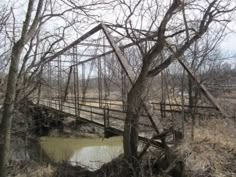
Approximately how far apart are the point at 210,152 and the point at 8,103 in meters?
6.43

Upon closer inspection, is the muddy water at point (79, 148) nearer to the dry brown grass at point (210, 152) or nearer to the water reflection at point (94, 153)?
the water reflection at point (94, 153)

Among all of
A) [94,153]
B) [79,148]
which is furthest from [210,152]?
[79,148]

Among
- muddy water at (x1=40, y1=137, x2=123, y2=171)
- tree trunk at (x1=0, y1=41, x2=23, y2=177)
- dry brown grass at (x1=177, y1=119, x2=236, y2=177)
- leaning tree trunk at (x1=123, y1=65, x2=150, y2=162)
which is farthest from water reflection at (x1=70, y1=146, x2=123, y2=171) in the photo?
dry brown grass at (x1=177, y1=119, x2=236, y2=177)

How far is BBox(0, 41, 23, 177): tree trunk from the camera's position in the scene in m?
12.2

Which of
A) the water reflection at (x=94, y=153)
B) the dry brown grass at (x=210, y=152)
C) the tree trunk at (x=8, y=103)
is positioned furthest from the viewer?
the water reflection at (x=94, y=153)

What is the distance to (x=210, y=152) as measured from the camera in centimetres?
1020

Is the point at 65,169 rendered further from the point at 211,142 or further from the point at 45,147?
the point at 45,147

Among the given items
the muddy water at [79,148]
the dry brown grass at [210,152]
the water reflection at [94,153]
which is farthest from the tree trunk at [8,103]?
the water reflection at [94,153]

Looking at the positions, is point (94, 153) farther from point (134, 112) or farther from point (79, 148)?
point (134, 112)

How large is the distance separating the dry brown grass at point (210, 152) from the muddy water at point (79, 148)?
10535mm

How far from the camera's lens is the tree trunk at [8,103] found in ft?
40.1

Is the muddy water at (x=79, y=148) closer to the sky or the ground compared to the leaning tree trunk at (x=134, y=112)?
closer to the ground

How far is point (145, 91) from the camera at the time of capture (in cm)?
1147

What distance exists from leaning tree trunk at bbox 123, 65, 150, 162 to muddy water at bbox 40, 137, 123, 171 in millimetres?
9421
